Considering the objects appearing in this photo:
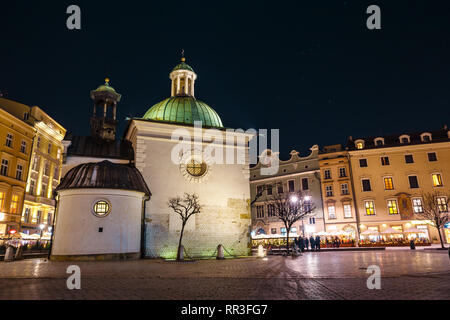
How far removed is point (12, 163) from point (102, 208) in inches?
916

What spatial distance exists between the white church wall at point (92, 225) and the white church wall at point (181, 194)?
2171 mm

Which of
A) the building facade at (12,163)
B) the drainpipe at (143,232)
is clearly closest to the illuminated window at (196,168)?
the drainpipe at (143,232)

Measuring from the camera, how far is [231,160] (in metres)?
24.8

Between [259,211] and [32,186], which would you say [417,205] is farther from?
[32,186]

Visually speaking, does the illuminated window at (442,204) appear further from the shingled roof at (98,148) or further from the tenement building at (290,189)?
the shingled roof at (98,148)

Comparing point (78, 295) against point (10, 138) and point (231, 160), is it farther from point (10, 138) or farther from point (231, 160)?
point (10, 138)

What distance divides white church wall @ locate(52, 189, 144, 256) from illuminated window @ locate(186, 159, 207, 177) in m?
5.36

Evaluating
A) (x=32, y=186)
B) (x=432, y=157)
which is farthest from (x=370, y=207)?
(x=32, y=186)

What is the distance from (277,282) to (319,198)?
115ft

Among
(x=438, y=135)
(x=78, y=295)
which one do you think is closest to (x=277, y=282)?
(x=78, y=295)

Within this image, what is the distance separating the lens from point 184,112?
82.0ft

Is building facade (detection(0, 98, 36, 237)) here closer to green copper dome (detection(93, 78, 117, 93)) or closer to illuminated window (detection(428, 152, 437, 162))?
green copper dome (detection(93, 78, 117, 93))

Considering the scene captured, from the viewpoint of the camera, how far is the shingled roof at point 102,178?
18.5 m

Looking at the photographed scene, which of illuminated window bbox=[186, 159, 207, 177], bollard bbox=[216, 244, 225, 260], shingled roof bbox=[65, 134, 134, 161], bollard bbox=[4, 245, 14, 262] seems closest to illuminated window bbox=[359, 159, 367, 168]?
illuminated window bbox=[186, 159, 207, 177]
